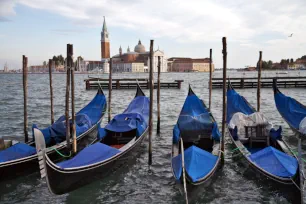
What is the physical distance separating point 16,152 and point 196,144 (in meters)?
3.62

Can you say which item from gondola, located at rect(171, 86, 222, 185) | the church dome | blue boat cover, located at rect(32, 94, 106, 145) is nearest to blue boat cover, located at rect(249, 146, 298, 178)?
gondola, located at rect(171, 86, 222, 185)

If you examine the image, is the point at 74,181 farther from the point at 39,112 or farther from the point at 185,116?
the point at 39,112

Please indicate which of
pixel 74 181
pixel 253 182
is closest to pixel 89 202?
pixel 74 181

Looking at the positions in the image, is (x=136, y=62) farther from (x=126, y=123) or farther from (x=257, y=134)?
(x=257, y=134)

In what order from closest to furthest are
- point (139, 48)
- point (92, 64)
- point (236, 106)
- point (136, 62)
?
1. point (236, 106)
2. point (136, 62)
3. point (92, 64)
4. point (139, 48)

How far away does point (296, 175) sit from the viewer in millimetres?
4609

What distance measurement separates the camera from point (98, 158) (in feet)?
18.1

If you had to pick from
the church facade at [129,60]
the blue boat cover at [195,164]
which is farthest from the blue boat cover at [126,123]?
the church facade at [129,60]

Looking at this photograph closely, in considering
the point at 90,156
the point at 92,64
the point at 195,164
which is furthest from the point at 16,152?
the point at 92,64

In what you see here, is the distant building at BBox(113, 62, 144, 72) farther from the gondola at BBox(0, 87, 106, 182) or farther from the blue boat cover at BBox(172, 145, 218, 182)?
the blue boat cover at BBox(172, 145, 218, 182)

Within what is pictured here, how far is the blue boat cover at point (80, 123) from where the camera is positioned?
7.01m

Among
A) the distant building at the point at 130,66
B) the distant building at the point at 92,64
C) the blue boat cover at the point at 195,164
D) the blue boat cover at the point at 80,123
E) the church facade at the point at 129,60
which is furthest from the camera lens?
the distant building at the point at 92,64

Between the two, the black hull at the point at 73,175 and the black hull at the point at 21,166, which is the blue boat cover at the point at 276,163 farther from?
the black hull at the point at 21,166

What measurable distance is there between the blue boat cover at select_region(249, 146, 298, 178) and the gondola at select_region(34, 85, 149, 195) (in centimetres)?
254
